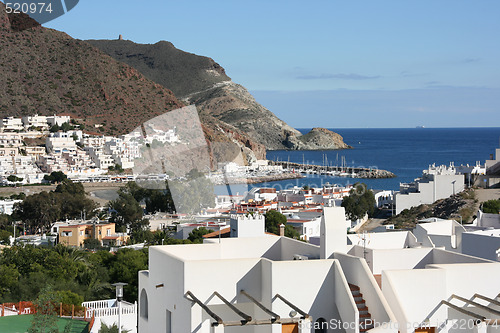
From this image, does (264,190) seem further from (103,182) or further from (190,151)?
(103,182)

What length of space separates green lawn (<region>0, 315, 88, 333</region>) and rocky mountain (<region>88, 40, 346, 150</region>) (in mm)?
119496

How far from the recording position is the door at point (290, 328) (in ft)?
17.9

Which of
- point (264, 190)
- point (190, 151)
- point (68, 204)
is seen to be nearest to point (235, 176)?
point (190, 151)

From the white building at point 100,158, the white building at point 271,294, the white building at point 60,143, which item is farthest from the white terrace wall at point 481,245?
the white building at point 60,143

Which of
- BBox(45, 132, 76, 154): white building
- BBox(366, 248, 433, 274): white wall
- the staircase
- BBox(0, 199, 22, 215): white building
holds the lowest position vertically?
BBox(0, 199, 22, 215): white building

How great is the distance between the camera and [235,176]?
228ft

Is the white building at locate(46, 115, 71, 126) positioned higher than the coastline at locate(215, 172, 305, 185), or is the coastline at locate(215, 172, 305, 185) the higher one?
the white building at locate(46, 115, 71, 126)

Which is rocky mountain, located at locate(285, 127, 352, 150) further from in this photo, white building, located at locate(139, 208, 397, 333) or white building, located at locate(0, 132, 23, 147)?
white building, located at locate(139, 208, 397, 333)

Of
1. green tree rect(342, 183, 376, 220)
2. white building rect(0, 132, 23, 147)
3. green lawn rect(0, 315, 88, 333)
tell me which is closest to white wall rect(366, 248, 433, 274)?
green lawn rect(0, 315, 88, 333)

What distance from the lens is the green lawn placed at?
9.49 meters

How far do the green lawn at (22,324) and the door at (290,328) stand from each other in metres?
5.06

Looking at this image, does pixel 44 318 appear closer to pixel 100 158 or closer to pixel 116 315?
pixel 116 315

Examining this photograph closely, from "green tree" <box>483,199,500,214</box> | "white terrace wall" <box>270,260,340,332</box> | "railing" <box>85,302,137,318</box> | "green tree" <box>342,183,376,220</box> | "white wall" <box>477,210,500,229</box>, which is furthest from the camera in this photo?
"green tree" <box>342,183,376,220</box>

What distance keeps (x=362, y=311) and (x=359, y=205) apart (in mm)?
29890
